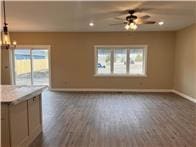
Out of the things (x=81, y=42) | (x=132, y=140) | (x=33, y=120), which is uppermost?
(x=81, y=42)

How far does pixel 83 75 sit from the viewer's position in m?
8.30

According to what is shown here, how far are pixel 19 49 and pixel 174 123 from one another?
7257 millimetres

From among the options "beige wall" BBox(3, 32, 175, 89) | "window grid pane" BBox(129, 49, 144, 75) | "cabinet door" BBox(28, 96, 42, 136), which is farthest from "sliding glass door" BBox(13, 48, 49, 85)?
"cabinet door" BBox(28, 96, 42, 136)

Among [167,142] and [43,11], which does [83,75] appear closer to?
[43,11]

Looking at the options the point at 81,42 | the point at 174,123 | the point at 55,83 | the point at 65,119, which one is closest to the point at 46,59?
the point at 55,83

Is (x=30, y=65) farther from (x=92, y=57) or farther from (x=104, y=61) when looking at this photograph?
(x=104, y=61)

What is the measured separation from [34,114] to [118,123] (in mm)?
1863

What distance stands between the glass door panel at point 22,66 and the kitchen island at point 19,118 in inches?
217

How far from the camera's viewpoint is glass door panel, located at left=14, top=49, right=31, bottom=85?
8.52 m

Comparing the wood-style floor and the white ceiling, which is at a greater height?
the white ceiling

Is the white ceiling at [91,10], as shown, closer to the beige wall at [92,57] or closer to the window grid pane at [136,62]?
the beige wall at [92,57]

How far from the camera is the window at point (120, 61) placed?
27.2 feet

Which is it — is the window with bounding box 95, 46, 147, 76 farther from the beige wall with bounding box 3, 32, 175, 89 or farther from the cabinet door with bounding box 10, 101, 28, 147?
the cabinet door with bounding box 10, 101, 28, 147

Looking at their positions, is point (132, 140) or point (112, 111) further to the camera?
point (112, 111)
